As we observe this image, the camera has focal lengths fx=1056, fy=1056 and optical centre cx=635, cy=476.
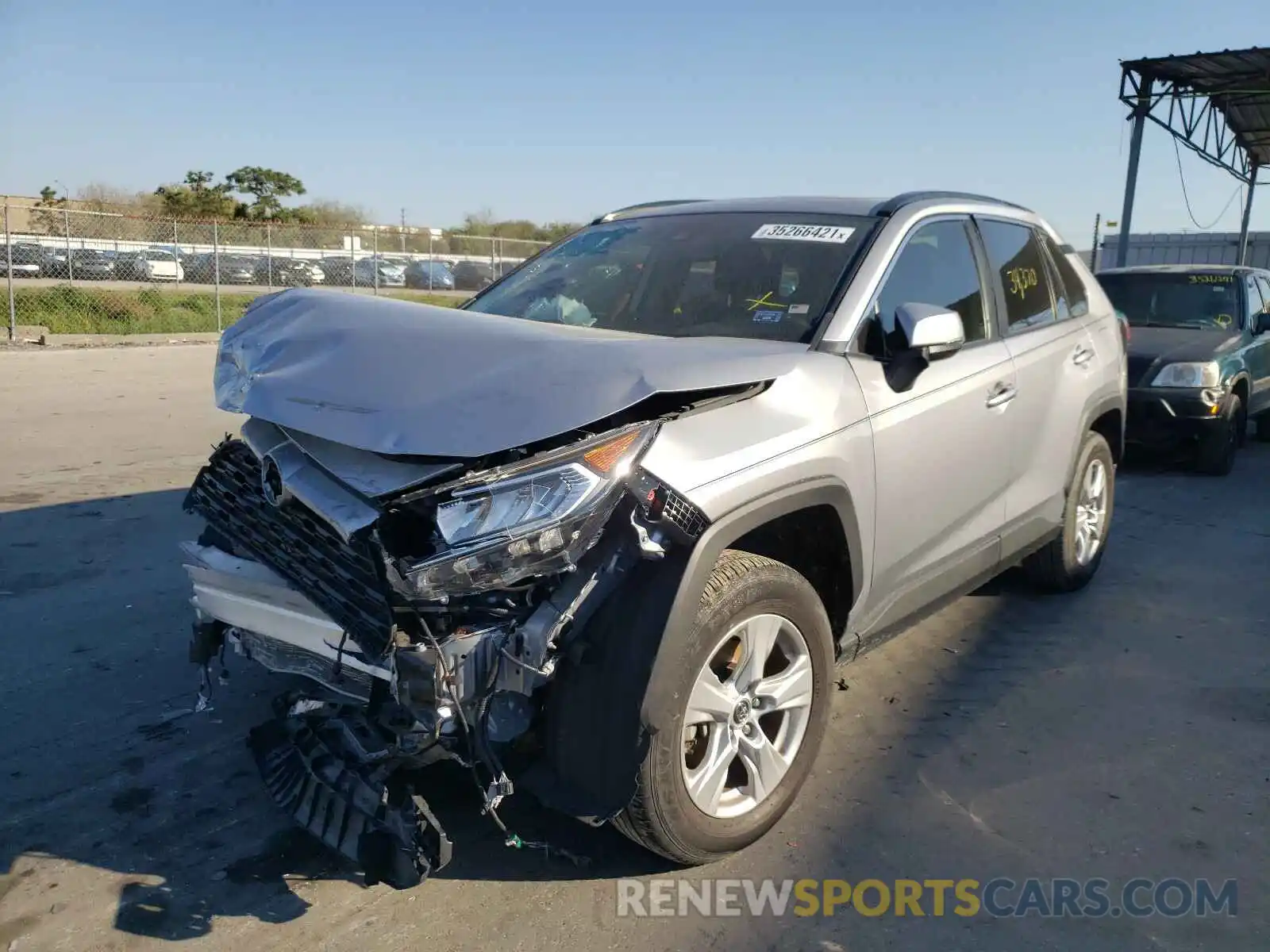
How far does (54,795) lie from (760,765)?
2.17 meters

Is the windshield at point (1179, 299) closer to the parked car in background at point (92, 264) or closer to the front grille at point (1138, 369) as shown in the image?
the front grille at point (1138, 369)

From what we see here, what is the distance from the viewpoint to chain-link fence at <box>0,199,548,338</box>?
19.1 m

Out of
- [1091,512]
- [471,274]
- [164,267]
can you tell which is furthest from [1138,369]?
[471,274]

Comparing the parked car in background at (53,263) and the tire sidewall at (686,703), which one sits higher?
the parked car in background at (53,263)

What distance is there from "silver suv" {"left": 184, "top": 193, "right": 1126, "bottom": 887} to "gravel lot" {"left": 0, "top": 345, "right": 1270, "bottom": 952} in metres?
0.27

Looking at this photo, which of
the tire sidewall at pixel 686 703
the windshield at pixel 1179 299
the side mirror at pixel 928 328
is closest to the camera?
the tire sidewall at pixel 686 703

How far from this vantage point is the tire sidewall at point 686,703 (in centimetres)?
264

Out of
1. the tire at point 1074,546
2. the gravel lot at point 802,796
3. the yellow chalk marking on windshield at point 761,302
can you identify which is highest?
the yellow chalk marking on windshield at point 761,302

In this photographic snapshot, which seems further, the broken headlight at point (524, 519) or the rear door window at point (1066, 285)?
the rear door window at point (1066, 285)

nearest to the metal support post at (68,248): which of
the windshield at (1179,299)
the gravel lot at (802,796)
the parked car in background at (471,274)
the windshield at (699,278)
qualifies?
the parked car in background at (471,274)

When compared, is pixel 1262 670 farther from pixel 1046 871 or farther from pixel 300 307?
pixel 300 307

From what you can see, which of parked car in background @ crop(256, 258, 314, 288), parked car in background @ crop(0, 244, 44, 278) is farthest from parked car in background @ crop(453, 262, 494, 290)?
parked car in background @ crop(0, 244, 44, 278)

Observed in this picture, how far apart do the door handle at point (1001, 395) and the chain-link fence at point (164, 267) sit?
52.5 feet

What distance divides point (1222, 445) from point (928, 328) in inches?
256
